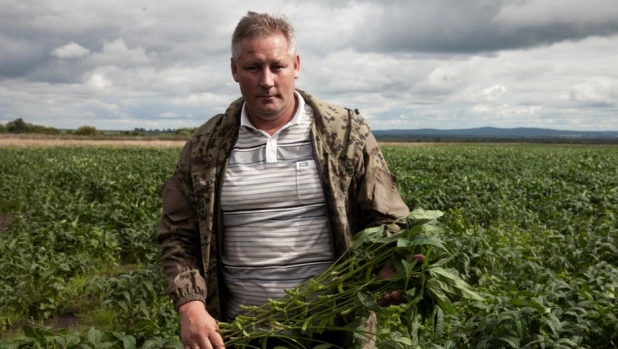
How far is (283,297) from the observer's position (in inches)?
93.5

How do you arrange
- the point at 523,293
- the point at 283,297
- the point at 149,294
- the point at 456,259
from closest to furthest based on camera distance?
the point at 283,297
the point at 523,293
the point at 149,294
the point at 456,259

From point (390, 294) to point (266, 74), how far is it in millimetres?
966

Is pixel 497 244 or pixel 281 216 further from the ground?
pixel 281 216

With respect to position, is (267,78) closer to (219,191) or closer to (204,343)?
(219,191)

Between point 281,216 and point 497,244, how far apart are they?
4.70m

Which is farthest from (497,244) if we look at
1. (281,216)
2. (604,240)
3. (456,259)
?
(281,216)

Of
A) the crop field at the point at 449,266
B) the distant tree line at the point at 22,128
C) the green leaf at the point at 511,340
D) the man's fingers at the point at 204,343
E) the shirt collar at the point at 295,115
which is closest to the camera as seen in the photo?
the man's fingers at the point at 204,343

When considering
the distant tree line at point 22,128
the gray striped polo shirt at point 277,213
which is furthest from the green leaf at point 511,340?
the distant tree line at point 22,128

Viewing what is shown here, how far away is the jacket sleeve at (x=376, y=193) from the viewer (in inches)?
96.4

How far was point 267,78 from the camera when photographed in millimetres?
2344

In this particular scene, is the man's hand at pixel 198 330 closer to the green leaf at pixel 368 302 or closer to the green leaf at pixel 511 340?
the green leaf at pixel 368 302

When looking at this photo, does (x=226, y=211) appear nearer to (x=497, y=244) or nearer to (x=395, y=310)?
(x=395, y=310)

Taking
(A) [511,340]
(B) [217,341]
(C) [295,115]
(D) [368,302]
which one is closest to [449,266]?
(A) [511,340]

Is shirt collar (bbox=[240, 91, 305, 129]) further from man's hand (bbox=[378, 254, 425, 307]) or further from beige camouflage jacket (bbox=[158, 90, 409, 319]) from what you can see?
man's hand (bbox=[378, 254, 425, 307])
